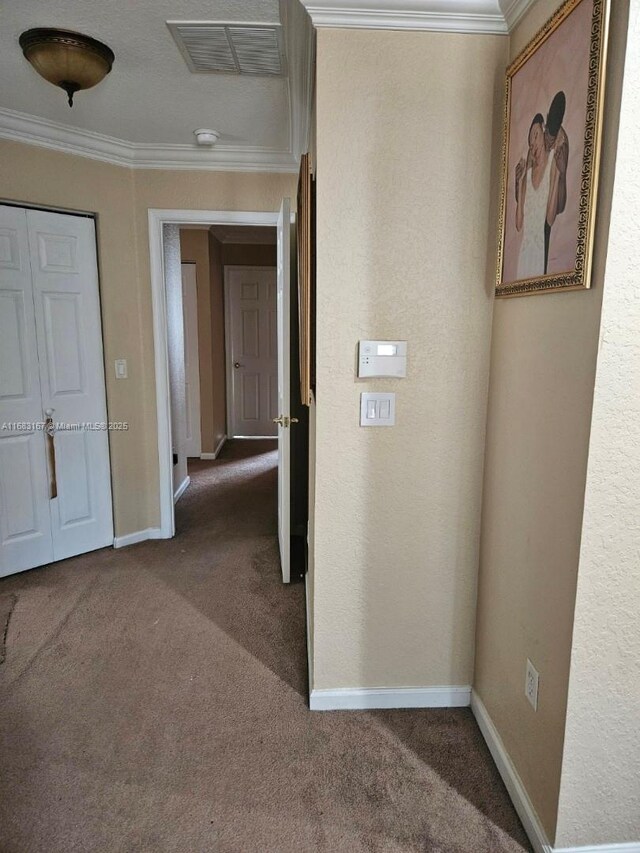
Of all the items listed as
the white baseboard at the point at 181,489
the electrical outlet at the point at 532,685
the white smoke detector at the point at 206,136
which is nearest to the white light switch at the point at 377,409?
the electrical outlet at the point at 532,685

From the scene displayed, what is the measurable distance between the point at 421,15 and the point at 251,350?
5.14 metres

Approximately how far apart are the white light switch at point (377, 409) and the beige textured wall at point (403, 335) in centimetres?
2

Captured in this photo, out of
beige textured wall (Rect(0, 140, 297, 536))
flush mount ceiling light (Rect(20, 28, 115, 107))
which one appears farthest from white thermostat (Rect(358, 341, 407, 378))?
beige textured wall (Rect(0, 140, 297, 536))

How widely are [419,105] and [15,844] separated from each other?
7.95ft

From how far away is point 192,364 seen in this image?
5.64 m

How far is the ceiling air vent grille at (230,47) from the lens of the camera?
194cm

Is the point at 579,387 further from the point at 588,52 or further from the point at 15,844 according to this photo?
the point at 15,844

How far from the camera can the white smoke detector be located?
293 centimetres

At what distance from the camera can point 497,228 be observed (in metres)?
1.72

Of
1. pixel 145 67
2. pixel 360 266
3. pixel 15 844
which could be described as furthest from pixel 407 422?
pixel 145 67

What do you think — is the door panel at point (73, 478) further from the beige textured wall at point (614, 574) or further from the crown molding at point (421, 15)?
the beige textured wall at point (614, 574)

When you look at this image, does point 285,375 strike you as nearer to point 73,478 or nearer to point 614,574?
point 73,478

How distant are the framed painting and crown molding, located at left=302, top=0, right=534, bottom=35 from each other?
0.17 meters

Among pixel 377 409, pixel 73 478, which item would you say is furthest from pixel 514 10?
pixel 73 478
